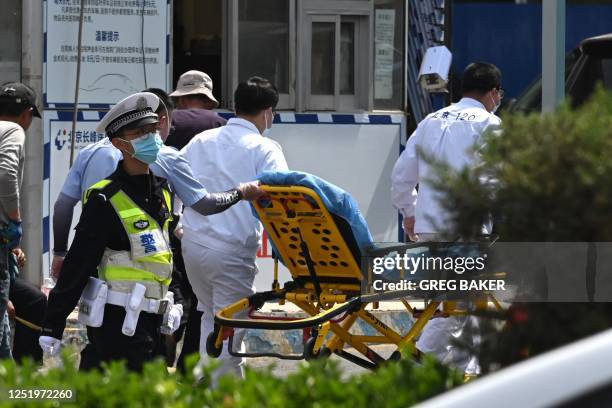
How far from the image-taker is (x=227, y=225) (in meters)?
7.29

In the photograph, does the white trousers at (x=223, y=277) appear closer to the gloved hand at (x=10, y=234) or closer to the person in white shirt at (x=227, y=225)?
the person in white shirt at (x=227, y=225)

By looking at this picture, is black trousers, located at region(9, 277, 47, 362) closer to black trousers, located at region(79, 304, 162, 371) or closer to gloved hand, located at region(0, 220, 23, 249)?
gloved hand, located at region(0, 220, 23, 249)

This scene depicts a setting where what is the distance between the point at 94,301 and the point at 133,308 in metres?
0.17

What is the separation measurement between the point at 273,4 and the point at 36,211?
259cm

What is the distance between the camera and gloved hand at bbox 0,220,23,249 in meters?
7.23

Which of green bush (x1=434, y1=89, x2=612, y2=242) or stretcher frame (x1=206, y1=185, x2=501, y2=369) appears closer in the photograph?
green bush (x1=434, y1=89, x2=612, y2=242)

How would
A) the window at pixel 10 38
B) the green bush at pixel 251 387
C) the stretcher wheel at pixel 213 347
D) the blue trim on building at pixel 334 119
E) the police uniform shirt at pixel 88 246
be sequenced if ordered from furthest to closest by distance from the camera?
1. the blue trim on building at pixel 334 119
2. the window at pixel 10 38
3. the stretcher wheel at pixel 213 347
4. the police uniform shirt at pixel 88 246
5. the green bush at pixel 251 387

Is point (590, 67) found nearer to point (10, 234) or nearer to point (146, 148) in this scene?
point (10, 234)

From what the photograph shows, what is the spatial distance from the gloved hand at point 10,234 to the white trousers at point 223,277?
0.92 meters

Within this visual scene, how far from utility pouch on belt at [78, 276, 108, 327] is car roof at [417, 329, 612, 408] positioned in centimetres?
327

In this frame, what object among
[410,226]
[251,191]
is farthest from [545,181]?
[410,226]

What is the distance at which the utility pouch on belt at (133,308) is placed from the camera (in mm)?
5789

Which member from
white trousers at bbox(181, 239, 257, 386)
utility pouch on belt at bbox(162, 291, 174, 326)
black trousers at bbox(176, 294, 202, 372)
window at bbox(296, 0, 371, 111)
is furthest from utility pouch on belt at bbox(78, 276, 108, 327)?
window at bbox(296, 0, 371, 111)

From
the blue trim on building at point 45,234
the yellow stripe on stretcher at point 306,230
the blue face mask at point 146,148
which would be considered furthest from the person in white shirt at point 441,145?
the blue trim on building at point 45,234
